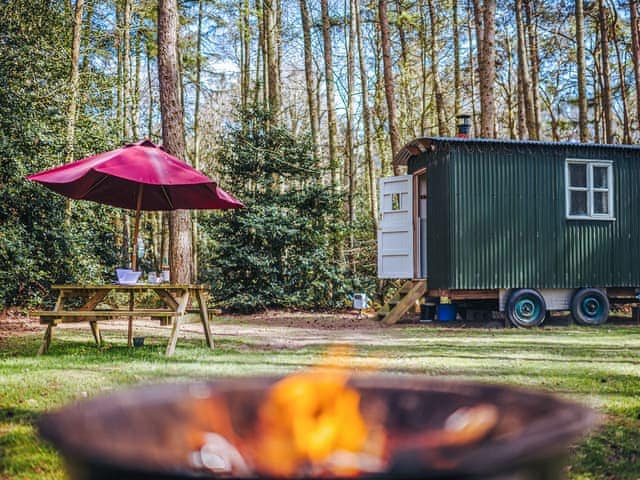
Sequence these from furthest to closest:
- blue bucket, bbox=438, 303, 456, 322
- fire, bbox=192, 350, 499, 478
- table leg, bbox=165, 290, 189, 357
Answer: blue bucket, bbox=438, 303, 456, 322 < table leg, bbox=165, 290, 189, 357 < fire, bbox=192, 350, 499, 478

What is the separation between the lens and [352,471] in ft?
3.86

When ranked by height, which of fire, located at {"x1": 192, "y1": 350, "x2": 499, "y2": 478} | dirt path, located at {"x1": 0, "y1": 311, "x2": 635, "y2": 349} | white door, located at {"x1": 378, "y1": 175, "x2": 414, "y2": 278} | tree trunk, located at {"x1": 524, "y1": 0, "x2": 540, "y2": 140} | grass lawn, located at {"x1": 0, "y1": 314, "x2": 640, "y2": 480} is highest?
tree trunk, located at {"x1": 524, "y1": 0, "x2": 540, "y2": 140}

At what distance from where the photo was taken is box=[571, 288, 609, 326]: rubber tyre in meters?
11.8

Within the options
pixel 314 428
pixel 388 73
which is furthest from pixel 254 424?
pixel 388 73

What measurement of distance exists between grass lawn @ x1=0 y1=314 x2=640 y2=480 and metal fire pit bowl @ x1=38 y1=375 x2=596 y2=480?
6.19 ft

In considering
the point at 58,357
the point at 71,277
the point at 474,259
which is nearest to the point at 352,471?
the point at 58,357

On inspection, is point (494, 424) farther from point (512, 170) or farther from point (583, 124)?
point (583, 124)

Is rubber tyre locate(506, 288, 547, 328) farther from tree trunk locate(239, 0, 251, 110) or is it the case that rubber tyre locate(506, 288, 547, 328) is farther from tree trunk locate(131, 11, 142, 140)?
tree trunk locate(239, 0, 251, 110)

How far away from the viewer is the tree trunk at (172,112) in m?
11.3

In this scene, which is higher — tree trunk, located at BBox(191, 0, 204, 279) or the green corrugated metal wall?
tree trunk, located at BBox(191, 0, 204, 279)

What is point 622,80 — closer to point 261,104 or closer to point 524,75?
point 524,75

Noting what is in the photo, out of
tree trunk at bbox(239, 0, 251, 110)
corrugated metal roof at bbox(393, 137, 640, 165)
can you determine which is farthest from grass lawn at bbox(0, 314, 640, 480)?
tree trunk at bbox(239, 0, 251, 110)

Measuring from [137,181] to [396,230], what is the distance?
7013 millimetres

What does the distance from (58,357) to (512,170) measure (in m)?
8.29
